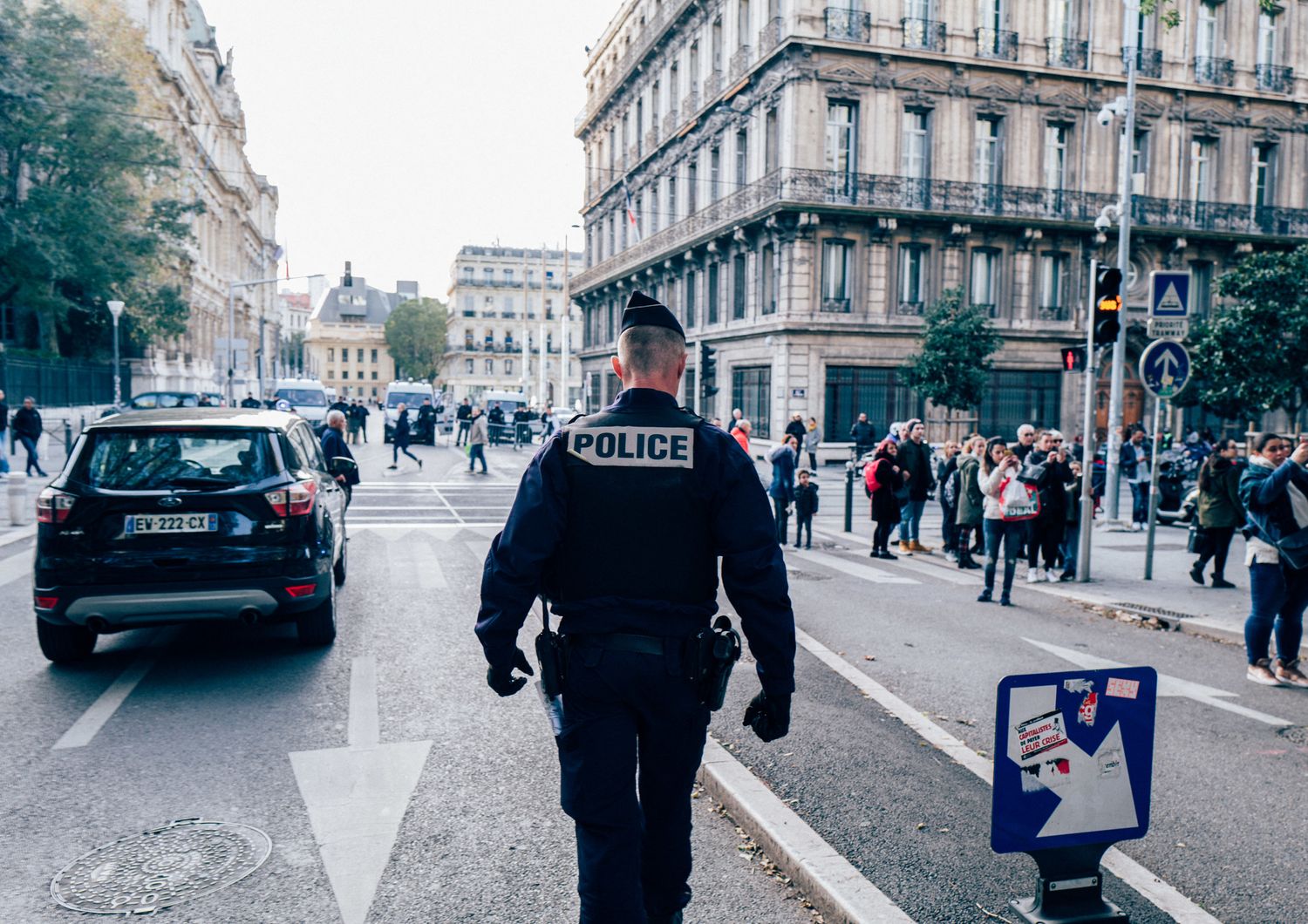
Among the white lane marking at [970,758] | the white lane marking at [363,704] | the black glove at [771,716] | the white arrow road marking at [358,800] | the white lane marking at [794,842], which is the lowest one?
the white lane marking at [970,758]

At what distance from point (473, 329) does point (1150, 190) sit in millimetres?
80073

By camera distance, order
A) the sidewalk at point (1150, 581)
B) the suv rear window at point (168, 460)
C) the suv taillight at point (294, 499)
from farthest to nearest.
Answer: the sidewalk at point (1150, 581) → the suv taillight at point (294, 499) → the suv rear window at point (168, 460)

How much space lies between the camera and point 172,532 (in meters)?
6.49

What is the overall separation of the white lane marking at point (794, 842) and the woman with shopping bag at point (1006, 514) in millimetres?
6032

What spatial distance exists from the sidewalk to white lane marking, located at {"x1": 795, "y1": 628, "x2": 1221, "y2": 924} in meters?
3.79

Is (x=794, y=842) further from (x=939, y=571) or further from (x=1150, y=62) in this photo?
(x=1150, y=62)

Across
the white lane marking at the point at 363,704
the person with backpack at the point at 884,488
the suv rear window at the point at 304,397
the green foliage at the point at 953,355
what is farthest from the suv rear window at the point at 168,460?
the suv rear window at the point at 304,397

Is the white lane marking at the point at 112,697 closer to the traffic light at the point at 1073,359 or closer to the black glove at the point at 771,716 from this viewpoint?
the black glove at the point at 771,716

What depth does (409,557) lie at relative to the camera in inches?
483

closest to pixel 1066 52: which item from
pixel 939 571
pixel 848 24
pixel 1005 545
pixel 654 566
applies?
pixel 848 24

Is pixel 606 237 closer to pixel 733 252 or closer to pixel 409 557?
pixel 733 252

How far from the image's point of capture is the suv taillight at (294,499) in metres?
6.73

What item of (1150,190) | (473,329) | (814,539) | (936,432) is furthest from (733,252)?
(473,329)

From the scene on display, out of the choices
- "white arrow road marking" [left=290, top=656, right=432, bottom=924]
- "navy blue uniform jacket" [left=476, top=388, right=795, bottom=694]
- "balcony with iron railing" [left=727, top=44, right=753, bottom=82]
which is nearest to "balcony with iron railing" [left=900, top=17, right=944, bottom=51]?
"balcony with iron railing" [left=727, top=44, right=753, bottom=82]
